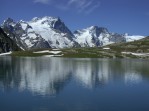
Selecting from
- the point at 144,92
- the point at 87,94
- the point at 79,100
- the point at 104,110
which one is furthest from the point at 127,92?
the point at 104,110

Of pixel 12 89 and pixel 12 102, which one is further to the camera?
pixel 12 89

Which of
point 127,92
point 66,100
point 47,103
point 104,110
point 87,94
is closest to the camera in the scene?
point 104,110

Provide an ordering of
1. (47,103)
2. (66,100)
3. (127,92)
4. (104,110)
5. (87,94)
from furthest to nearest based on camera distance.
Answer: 1. (127,92)
2. (87,94)
3. (66,100)
4. (47,103)
5. (104,110)

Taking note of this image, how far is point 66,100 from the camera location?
43.7m

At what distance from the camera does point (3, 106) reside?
3891cm

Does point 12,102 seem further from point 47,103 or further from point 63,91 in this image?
point 63,91

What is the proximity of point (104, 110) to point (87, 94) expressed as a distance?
444 inches

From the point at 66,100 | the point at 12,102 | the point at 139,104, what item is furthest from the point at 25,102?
the point at 139,104

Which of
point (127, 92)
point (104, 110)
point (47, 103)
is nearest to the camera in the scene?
point (104, 110)

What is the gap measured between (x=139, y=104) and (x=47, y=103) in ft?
39.7

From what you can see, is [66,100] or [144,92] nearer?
[66,100]

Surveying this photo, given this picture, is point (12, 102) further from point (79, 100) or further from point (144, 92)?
point (144, 92)

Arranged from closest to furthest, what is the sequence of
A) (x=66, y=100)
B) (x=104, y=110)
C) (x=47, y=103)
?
1. (x=104, y=110)
2. (x=47, y=103)
3. (x=66, y=100)

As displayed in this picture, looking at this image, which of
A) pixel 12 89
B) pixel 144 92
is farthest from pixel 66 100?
pixel 144 92
